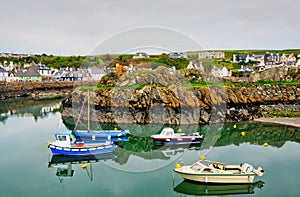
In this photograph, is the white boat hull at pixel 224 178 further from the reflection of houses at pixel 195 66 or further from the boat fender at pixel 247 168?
the reflection of houses at pixel 195 66

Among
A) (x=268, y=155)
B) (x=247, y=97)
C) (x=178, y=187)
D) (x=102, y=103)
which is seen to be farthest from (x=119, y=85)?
(x=178, y=187)

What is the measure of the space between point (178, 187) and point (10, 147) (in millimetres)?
14227

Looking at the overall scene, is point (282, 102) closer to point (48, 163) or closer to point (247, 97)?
point (247, 97)

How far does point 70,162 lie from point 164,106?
47.6 feet

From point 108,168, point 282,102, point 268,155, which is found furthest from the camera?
point 282,102

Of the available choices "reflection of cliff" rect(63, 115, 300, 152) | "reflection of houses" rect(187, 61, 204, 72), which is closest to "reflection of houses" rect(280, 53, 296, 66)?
"reflection of houses" rect(187, 61, 204, 72)

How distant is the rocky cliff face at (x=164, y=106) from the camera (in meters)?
32.2

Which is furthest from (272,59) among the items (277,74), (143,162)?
(143,162)

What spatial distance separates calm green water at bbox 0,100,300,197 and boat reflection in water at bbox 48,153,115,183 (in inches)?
6.9

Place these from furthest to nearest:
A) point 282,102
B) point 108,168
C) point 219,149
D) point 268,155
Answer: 1. point 282,102
2. point 219,149
3. point 268,155
4. point 108,168

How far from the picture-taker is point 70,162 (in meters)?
19.8

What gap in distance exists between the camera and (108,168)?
61.3 feet

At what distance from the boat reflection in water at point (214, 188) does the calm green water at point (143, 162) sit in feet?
0.16

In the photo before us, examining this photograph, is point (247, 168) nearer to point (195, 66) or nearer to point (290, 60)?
point (195, 66)
